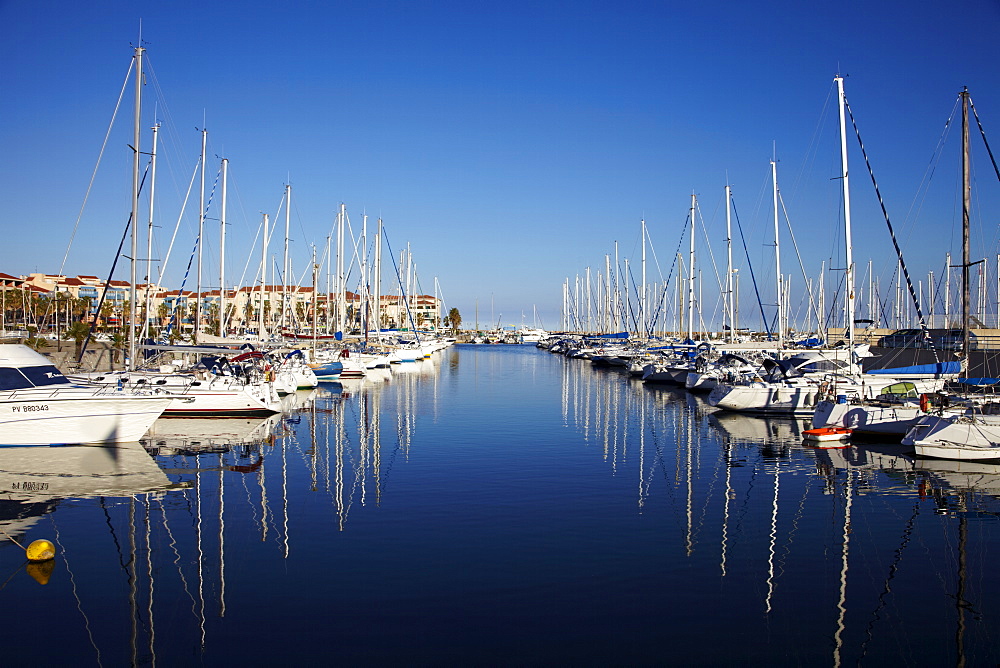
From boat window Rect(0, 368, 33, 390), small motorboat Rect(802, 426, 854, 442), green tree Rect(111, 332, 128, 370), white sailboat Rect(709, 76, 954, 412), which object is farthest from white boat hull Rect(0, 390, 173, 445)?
green tree Rect(111, 332, 128, 370)

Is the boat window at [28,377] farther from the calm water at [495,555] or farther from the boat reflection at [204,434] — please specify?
the boat reflection at [204,434]

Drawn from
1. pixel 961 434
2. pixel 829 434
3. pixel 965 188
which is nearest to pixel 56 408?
pixel 829 434

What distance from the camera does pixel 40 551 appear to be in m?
12.4

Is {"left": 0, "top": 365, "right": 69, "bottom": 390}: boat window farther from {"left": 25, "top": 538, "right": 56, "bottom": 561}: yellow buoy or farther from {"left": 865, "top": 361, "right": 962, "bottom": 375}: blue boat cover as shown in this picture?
{"left": 865, "top": 361, "right": 962, "bottom": 375}: blue boat cover

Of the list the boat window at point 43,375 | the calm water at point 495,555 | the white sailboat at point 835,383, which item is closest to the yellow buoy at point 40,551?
the calm water at point 495,555

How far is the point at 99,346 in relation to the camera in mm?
66625

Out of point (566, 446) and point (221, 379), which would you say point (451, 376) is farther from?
point (566, 446)

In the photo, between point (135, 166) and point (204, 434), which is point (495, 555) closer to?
point (204, 434)

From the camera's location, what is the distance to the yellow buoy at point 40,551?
1234 cm

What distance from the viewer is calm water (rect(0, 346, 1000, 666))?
9.77 m

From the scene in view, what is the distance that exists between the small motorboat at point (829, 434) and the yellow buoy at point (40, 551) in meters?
20.9

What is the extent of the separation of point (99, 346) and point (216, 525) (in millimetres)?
58437

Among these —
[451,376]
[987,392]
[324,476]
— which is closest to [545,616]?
[324,476]

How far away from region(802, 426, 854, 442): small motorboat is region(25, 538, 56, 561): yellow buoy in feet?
68.6
